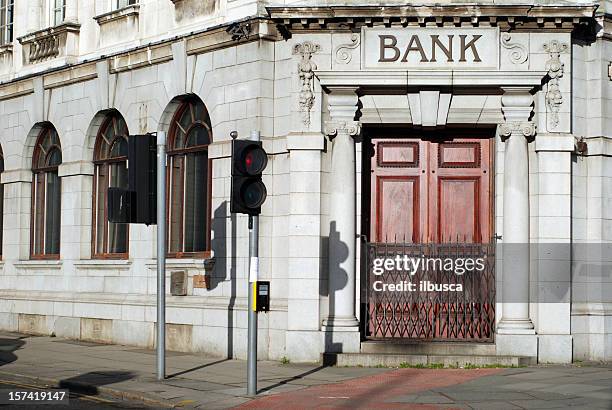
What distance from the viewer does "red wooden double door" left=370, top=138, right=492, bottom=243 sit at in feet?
65.3

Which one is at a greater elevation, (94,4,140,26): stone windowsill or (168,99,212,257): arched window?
(94,4,140,26): stone windowsill

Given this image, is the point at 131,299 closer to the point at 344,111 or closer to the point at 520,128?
the point at 344,111

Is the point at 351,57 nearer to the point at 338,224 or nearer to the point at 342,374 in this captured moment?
the point at 338,224

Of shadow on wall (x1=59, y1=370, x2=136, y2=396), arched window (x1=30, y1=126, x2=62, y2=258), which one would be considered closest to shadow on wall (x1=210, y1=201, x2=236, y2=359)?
shadow on wall (x1=59, y1=370, x2=136, y2=396)

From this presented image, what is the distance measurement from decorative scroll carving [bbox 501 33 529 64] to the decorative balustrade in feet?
33.9

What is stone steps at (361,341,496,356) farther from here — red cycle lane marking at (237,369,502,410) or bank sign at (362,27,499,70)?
bank sign at (362,27,499,70)

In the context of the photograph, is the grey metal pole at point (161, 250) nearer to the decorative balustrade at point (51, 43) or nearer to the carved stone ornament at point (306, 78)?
the carved stone ornament at point (306, 78)

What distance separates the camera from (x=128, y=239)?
2355 centimetres

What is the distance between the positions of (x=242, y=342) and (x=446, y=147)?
502cm

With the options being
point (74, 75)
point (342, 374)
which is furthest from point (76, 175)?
point (342, 374)

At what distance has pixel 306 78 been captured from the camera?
1952 cm

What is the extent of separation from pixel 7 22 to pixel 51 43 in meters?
2.94

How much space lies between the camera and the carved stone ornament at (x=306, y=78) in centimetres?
1950

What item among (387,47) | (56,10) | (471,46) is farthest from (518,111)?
(56,10)
